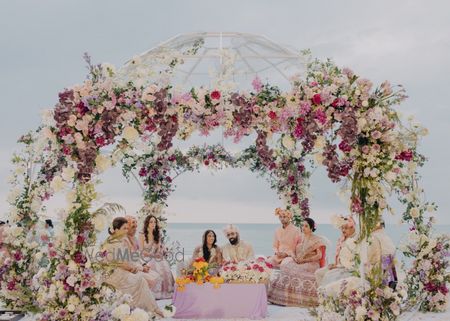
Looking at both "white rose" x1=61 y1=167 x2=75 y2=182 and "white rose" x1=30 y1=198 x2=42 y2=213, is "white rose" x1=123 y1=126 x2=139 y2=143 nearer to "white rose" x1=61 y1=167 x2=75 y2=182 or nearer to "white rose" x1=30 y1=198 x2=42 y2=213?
"white rose" x1=61 y1=167 x2=75 y2=182

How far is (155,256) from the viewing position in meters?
12.0

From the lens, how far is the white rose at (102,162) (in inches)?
295

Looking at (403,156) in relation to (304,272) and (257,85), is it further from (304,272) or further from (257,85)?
(304,272)

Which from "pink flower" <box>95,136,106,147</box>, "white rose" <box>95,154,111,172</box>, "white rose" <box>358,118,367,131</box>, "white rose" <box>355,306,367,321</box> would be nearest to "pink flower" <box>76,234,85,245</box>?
"white rose" <box>95,154,111,172</box>

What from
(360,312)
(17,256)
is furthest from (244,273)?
(17,256)

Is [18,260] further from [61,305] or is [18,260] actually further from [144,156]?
[144,156]

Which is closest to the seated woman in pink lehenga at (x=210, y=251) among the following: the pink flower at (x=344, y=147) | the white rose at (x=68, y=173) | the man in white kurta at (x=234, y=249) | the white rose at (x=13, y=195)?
the man in white kurta at (x=234, y=249)

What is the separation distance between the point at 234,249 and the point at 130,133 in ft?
15.9

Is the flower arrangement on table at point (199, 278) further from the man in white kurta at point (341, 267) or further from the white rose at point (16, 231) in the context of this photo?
the white rose at point (16, 231)

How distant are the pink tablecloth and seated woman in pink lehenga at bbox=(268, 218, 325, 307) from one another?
1387 mm

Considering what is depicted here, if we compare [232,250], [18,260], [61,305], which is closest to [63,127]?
[61,305]

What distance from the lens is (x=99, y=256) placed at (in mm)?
7570

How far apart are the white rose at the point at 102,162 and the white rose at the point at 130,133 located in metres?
0.38

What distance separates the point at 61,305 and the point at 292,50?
21.6 ft
